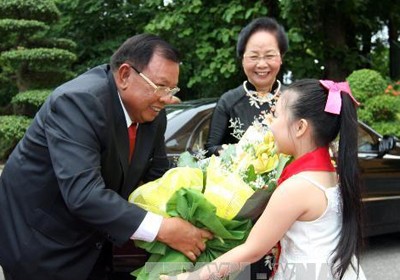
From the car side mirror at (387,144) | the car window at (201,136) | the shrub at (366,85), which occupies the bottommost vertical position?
the shrub at (366,85)

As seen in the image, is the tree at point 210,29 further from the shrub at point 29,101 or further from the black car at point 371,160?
the black car at point 371,160

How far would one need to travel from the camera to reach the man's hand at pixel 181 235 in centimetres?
188

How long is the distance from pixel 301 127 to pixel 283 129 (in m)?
0.07

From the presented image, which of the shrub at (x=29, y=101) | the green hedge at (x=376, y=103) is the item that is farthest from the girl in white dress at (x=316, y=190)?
the shrub at (x=29, y=101)

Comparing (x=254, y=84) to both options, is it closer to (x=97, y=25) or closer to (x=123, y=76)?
(x=123, y=76)

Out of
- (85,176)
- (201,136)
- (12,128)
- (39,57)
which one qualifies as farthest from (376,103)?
Result: (85,176)

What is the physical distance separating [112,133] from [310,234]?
79 centimetres

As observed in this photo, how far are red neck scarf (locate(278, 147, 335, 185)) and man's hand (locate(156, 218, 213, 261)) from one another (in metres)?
0.35

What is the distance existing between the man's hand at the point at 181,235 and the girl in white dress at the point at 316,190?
8 cm

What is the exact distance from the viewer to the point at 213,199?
1.90 meters

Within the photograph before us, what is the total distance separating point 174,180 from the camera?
6.50ft

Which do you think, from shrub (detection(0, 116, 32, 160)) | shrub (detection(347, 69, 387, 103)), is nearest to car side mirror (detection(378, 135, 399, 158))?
shrub (detection(347, 69, 387, 103))

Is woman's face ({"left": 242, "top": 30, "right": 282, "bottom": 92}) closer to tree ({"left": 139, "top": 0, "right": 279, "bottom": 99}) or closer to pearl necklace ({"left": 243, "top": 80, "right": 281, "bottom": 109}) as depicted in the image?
pearl necklace ({"left": 243, "top": 80, "right": 281, "bottom": 109})

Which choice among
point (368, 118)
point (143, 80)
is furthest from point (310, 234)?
point (368, 118)
